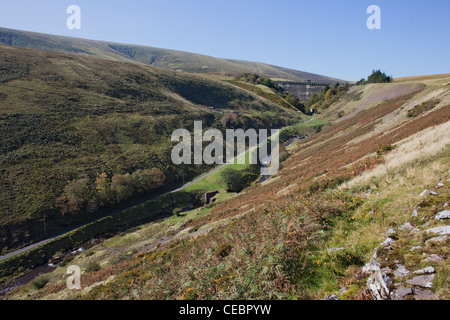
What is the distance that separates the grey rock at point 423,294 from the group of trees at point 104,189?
40.0m

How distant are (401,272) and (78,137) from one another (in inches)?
2205

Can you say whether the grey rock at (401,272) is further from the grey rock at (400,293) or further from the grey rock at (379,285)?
the grey rock at (400,293)

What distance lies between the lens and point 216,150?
6506cm

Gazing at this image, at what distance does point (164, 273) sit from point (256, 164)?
43.8m

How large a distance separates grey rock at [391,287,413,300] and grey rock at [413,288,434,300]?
10 centimetres

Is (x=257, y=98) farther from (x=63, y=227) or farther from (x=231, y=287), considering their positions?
(x=231, y=287)

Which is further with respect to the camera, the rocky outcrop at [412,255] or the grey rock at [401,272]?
the grey rock at [401,272]

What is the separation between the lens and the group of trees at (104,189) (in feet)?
114

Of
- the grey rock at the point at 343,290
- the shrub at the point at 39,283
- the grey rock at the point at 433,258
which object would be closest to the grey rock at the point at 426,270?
the grey rock at the point at 433,258

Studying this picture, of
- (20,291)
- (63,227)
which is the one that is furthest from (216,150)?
(20,291)

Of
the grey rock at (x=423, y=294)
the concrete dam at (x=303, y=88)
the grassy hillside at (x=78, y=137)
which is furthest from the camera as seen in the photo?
the concrete dam at (x=303, y=88)

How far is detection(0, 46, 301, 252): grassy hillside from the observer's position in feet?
110

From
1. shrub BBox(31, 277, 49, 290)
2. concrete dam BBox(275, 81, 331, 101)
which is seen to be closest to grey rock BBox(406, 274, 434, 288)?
shrub BBox(31, 277, 49, 290)

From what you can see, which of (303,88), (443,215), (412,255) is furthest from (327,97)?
(412,255)
